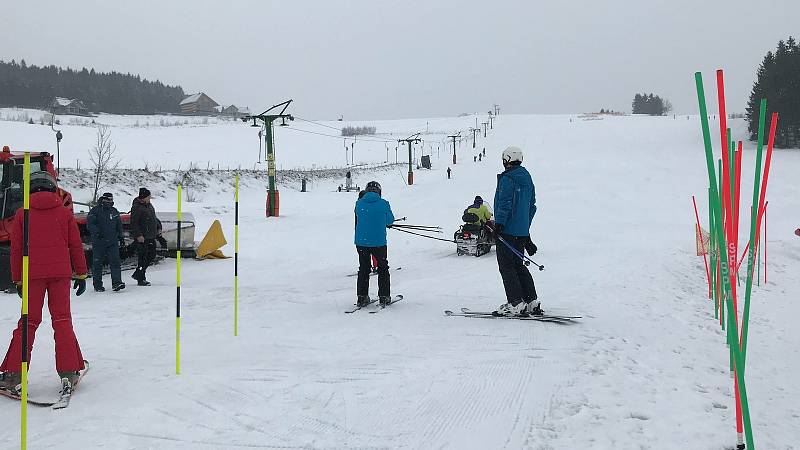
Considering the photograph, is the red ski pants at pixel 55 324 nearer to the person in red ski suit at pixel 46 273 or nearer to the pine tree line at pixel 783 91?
the person in red ski suit at pixel 46 273

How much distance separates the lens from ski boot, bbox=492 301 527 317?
7.69m

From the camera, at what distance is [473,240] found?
1431cm

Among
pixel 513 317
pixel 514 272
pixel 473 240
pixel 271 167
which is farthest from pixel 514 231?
pixel 271 167

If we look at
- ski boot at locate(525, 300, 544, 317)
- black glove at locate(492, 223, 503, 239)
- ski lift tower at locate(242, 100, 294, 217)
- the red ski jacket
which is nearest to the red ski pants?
the red ski jacket

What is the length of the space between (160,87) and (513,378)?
492 feet

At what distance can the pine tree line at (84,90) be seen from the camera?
10338 cm

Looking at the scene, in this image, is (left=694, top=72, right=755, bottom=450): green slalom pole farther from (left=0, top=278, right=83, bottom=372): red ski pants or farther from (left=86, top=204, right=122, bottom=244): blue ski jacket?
(left=86, top=204, right=122, bottom=244): blue ski jacket

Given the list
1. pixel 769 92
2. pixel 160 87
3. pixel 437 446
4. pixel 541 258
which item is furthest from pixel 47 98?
pixel 437 446

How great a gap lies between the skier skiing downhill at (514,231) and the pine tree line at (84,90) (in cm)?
11204

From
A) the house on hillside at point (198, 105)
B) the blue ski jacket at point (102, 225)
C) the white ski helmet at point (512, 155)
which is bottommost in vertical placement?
the blue ski jacket at point (102, 225)

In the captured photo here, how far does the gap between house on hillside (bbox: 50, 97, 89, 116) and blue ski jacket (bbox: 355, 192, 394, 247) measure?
10429cm

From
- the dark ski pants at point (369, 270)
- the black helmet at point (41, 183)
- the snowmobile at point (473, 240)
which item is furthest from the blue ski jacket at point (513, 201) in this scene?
the snowmobile at point (473, 240)

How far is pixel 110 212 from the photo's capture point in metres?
10.7

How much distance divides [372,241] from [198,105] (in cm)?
12897
